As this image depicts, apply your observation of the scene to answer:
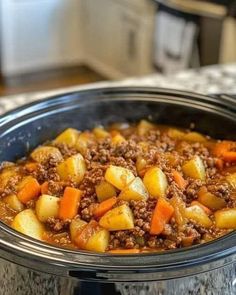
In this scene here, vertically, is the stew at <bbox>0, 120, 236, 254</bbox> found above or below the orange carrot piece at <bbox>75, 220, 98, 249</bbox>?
above

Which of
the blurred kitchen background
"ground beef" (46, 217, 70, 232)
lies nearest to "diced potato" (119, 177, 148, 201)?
"ground beef" (46, 217, 70, 232)

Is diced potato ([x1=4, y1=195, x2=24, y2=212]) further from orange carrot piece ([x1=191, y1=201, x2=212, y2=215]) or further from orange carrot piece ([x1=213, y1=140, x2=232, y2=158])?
orange carrot piece ([x1=213, y1=140, x2=232, y2=158])

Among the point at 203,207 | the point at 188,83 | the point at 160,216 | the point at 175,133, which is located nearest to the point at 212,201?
the point at 203,207

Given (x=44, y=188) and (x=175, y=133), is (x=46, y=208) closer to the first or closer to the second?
(x=44, y=188)

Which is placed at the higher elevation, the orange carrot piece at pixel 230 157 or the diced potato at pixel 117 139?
the diced potato at pixel 117 139

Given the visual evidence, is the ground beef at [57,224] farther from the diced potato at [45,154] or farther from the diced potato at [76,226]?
the diced potato at [45,154]

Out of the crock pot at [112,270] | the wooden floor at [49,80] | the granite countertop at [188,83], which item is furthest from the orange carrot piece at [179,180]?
the wooden floor at [49,80]
